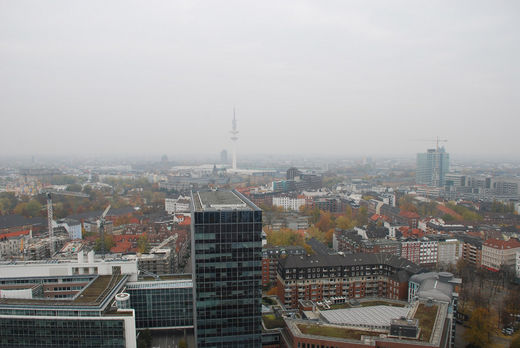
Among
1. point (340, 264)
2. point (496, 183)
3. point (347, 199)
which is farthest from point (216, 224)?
point (496, 183)

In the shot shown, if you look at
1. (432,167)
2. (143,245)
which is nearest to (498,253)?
(143,245)

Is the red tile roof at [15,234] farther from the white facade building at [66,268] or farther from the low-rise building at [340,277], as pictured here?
the low-rise building at [340,277]

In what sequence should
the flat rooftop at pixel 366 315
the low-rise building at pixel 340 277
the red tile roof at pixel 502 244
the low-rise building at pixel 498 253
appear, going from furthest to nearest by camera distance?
the red tile roof at pixel 502 244, the low-rise building at pixel 498 253, the low-rise building at pixel 340 277, the flat rooftop at pixel 366 315

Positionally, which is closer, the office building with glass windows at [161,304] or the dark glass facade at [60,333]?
the dark glass facade at [60,333]

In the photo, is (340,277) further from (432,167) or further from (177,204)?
(432,167)

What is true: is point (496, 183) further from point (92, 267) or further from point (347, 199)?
point (92, 267)

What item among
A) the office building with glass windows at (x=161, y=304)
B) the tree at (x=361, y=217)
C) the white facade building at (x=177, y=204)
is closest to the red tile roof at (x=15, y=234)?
the white facade building at (x=177, y=204)

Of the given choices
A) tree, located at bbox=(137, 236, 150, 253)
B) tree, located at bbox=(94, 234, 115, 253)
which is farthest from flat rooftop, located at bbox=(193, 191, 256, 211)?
tree, located at bbox=(94, 234, 115, 253)
